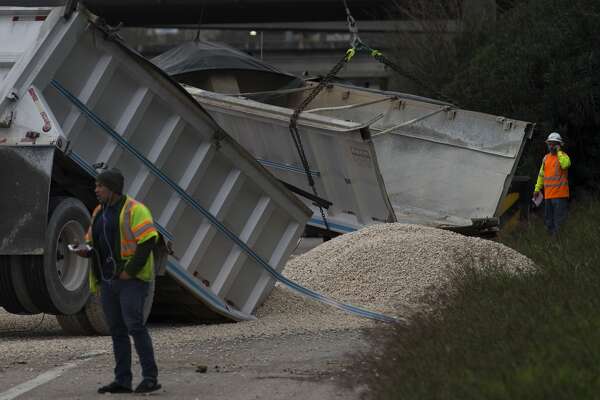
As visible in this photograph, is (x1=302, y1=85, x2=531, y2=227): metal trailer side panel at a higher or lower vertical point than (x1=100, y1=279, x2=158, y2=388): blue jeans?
higher

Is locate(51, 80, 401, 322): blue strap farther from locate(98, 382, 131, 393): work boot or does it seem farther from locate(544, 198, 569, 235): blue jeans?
locate(544, 198, 569, 235): blue jeans

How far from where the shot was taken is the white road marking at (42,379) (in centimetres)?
820

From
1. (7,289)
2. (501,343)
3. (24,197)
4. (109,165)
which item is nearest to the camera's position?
(501,343)

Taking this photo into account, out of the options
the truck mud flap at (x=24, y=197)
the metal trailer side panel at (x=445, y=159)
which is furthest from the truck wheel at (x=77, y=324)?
the metal trailer side panel at (x=445, y=159)

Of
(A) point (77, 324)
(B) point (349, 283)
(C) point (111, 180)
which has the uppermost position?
(B) point (349, 283)

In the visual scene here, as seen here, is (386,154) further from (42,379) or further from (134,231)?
(134,231)

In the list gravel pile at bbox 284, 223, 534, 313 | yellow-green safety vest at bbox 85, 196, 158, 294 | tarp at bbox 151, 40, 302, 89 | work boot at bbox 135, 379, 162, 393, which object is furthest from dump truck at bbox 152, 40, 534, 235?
work boot at bbox 135, 379, 162, 393

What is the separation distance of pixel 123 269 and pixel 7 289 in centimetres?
271

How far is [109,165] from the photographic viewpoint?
36.8 feet

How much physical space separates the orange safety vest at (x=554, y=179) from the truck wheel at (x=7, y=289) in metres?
8.76

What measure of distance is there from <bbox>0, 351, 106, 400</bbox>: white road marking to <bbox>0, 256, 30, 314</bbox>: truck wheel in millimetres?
1086

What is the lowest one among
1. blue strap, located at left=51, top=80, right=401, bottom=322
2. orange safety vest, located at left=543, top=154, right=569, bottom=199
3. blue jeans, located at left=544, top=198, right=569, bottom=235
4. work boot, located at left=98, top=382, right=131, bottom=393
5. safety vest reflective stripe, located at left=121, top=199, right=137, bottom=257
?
work boot, located at left=98, top=382, right=131, bottom=393

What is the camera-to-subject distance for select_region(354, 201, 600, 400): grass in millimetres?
5770

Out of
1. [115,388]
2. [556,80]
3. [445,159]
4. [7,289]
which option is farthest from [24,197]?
[556,80]
